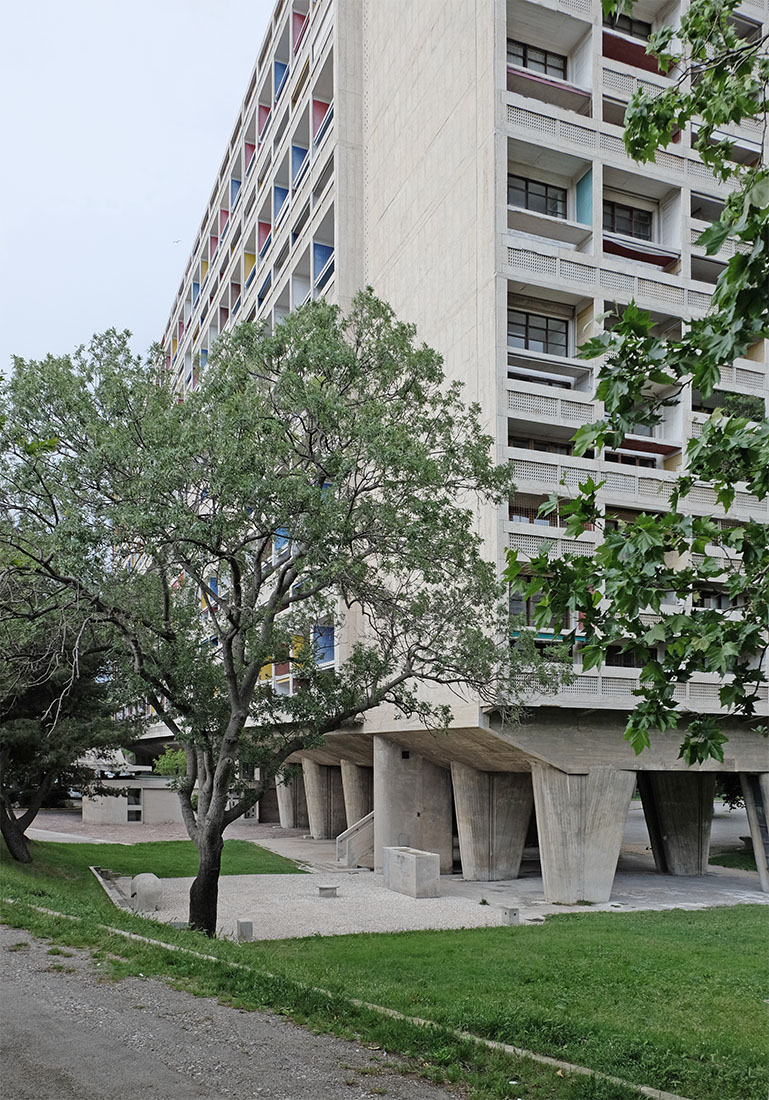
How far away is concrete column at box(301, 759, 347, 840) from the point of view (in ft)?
156

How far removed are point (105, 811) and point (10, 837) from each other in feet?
90.1

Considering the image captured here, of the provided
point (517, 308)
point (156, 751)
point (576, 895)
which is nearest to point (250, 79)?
point (517, 308)

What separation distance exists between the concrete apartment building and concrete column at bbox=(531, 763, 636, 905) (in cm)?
6

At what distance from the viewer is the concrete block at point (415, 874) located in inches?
1035

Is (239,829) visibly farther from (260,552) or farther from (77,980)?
(77,980)

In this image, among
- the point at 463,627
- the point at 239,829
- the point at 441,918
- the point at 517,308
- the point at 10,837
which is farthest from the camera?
the point at 239,829

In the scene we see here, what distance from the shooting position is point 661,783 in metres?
31.9

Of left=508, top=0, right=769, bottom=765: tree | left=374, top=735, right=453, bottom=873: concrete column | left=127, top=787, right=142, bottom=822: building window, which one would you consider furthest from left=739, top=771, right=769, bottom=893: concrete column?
left=127, top=787, right=142, bottom=822: building window

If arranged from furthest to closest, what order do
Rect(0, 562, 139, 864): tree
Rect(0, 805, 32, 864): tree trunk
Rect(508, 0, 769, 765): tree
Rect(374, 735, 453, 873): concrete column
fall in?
Rect(374, 735, 453, 873): concrete column
Rect(0, 805, 32, 864): tree trunk
Rect(0, 562, 139, 864): tree
Rect(508, 0, 769, 765): tree

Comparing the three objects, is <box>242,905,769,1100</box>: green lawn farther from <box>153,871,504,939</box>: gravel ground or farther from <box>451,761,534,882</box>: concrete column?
<box>451,761,534,882</box>: concrete column

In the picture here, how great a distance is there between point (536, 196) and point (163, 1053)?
80.7ft

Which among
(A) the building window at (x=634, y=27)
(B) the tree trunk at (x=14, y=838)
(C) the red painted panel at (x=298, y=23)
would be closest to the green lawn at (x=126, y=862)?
(B) the tree trunk at (x=14, y=838)

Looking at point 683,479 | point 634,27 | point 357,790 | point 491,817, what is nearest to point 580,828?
point 491,817

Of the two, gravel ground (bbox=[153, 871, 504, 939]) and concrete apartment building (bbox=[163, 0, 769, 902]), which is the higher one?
concrete apartment building (bbox=[163, 0, 769, 902])
